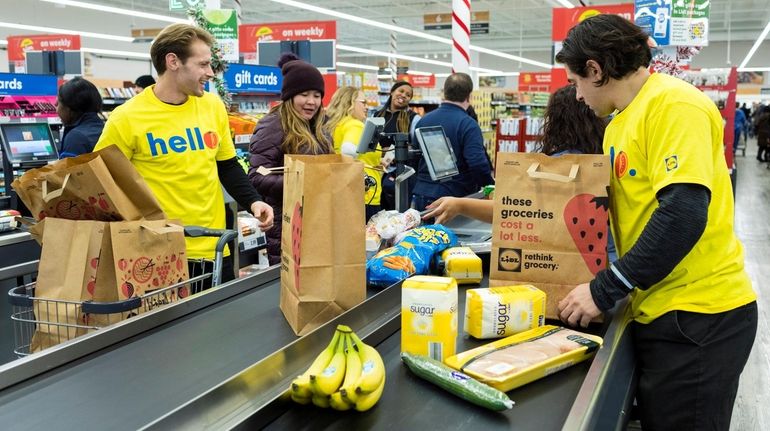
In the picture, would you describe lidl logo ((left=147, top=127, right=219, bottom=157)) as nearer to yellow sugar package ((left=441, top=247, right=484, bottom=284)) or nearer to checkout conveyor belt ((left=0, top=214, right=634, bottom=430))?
checkout conveyor belt ((left=0, top=214, right=634, bottom=430))

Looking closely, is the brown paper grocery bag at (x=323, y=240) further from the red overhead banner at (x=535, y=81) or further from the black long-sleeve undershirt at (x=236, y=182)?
the red overhead banner at (x=535, y=81)

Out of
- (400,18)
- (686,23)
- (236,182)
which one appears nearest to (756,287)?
(686,23)

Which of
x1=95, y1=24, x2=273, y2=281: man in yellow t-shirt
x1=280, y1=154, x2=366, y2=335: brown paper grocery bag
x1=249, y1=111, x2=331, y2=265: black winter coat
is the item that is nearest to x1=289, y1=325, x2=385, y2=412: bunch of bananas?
x1=280, y1=154, x2=366, y2=335: brown paper grocery bag

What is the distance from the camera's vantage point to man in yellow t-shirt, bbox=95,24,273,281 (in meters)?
2.50

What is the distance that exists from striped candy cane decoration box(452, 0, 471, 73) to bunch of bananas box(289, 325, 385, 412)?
7.54 m

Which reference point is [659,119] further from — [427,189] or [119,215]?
[427,189]

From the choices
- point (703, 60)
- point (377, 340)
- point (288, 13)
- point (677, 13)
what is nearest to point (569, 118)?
point (377, 340)

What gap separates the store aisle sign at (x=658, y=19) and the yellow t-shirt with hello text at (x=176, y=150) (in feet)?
17.2

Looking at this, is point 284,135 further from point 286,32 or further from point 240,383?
point 286,32

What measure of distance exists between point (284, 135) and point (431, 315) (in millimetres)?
1894

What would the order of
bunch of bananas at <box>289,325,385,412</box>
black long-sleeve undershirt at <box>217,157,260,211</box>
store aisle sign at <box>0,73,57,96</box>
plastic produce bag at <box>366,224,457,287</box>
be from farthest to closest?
store aisle sign at <box>0,73,57,96</box>
black long-sleeve undershirt at <box>217,157,260,211</box>
plastic produce bag at <box>366,224,457,287</box>
bunch of bananas at <box>289,325,385,412</box>

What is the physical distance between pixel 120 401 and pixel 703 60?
31.6 meters

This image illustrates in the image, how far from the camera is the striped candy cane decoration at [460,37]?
8492 millimetres

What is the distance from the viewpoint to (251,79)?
6.98 metres
